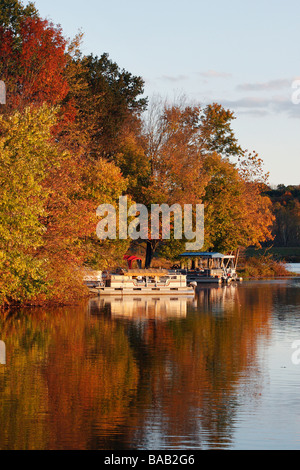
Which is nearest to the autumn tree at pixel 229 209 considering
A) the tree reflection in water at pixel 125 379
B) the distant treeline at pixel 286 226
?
the tree reflection in water at pixel 125 379

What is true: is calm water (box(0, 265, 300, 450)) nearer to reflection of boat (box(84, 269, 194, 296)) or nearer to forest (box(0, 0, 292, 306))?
forest (box(0, 0, 292, 306))

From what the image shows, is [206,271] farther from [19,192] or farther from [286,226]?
[286,226]

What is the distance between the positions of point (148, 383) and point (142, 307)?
25914 mm

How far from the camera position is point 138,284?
5622cm

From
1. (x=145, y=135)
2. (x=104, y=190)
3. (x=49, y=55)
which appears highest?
(x=49, y=55)

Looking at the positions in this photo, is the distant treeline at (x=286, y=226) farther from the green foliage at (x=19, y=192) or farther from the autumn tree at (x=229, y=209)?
the green foliage at (x=19, y=192)

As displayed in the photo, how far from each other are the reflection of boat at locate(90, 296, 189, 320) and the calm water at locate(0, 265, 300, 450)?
2015 millimetres

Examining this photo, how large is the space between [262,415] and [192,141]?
217 ft

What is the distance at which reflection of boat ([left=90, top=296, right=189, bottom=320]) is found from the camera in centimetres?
4101

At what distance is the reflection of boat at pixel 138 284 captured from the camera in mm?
55562

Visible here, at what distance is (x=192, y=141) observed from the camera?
81125mm

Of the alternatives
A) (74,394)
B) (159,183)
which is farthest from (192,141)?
(74,394)
